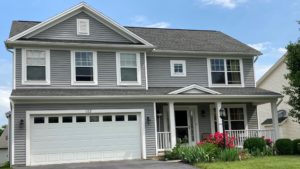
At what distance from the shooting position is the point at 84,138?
18.5 meters

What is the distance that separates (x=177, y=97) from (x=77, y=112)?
4666 mm

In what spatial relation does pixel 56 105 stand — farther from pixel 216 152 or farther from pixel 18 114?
pixel 216 152

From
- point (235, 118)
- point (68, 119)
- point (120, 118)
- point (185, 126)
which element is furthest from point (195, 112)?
point (68, 119)

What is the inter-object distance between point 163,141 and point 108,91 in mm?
3499

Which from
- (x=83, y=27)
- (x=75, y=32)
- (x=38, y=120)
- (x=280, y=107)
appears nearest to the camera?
(x=38, y=120)

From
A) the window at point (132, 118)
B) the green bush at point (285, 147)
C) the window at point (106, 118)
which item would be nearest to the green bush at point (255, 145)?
the green bush at point (285, 147)

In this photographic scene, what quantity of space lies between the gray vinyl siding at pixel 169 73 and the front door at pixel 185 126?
1538 millimetres

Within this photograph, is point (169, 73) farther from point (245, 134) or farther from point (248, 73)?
point (245, 134)

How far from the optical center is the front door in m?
21.7

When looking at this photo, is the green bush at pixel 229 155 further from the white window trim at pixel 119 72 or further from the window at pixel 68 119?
the window at pixel 68 119

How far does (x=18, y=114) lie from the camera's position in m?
17.5

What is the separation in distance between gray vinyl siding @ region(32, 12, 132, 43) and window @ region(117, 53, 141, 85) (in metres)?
0.77

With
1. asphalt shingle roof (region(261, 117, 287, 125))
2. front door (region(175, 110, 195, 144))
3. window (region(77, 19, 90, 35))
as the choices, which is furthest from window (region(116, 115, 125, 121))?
asphalt shingle roof (region(261, 117, 287, 125))

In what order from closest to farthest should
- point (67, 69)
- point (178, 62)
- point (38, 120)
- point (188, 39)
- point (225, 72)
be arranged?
point (38, 120) < point (67, 69) < point (178, 62) < point (225, 72) < point (188, 39)
